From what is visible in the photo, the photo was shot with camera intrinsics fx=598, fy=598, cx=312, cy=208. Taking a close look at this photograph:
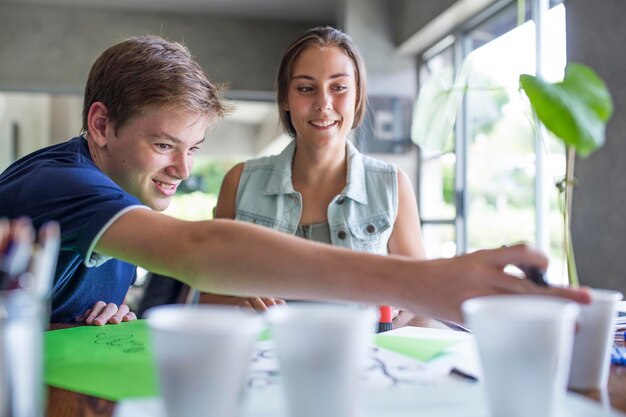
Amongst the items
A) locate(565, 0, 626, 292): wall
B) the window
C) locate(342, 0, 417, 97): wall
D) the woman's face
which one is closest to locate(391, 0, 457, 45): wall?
locate(342, 0, 417, 97): wall

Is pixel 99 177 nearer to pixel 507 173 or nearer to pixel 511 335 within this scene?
pixel 511 335

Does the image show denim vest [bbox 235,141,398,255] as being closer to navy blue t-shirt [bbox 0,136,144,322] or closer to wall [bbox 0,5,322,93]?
navy blue t-shirt [bbox 0,136,144,322]

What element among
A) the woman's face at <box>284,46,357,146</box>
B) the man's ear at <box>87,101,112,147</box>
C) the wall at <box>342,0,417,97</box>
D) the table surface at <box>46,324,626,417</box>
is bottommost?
the table surface at <box>46,324,626,417</box>

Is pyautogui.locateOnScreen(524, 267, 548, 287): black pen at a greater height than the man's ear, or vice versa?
the man's ear

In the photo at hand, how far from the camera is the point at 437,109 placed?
100cm

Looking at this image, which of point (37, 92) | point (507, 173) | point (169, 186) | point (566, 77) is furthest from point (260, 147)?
point (566, 77)

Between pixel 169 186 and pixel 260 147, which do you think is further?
pixel 260 147

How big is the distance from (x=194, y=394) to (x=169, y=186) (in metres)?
0.91

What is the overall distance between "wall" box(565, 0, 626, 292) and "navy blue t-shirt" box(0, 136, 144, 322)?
2030mm

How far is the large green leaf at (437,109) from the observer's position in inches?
38.5

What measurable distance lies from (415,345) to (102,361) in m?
0.43

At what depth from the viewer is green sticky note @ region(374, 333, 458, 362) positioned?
31.4 inches

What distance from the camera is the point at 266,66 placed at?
5852mm

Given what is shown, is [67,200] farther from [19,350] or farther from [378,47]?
[378,47]
